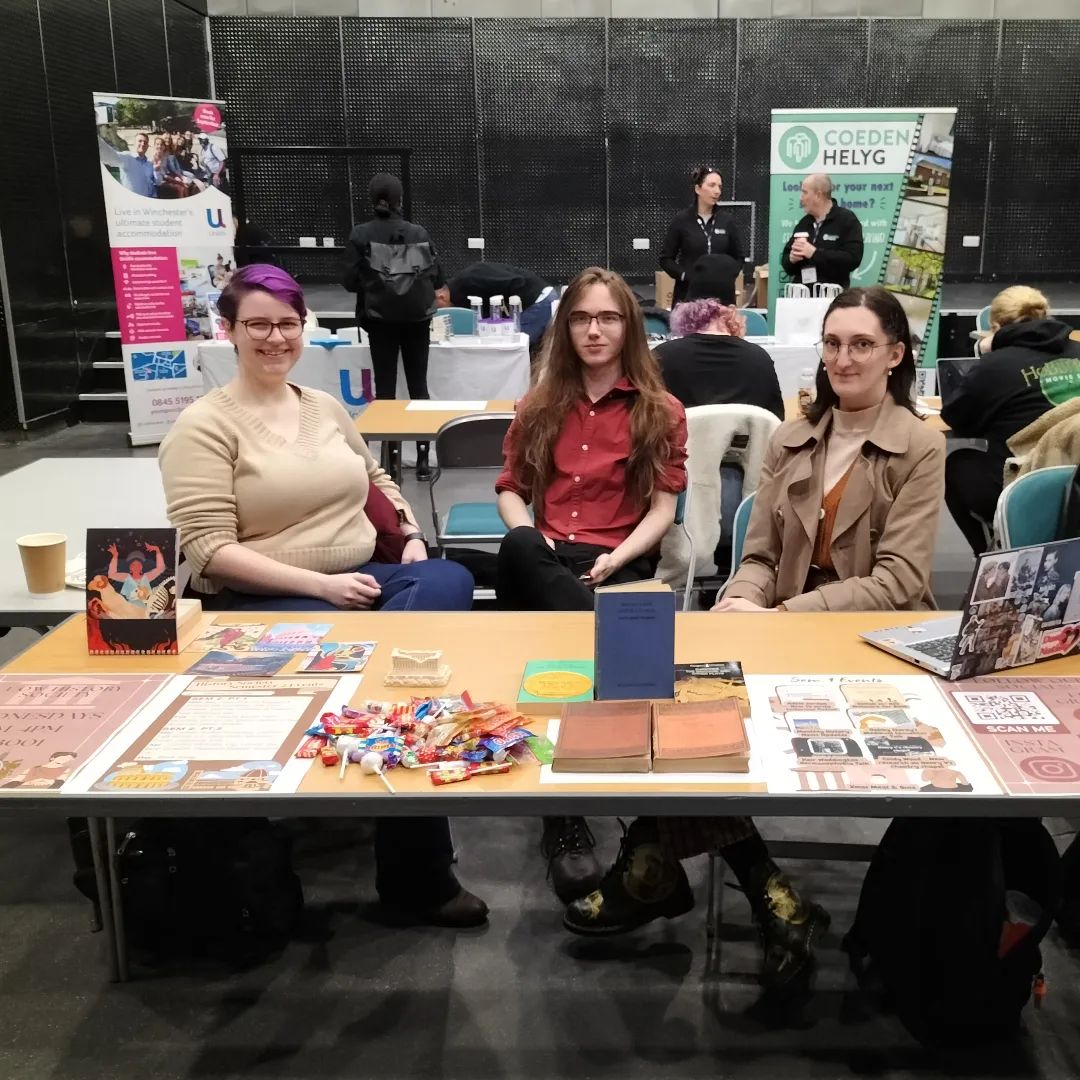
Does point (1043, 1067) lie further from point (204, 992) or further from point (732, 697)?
point (204, 992)

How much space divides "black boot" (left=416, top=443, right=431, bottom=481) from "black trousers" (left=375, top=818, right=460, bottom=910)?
3.89 m

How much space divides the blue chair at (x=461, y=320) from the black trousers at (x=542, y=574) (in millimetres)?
3987

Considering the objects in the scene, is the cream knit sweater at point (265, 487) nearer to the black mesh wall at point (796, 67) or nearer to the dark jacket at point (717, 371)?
the dark jacket at point (717, 371)

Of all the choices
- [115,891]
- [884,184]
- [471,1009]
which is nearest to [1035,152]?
[884,184]

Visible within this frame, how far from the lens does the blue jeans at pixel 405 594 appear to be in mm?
2393

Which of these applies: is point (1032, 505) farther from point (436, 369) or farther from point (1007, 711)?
point (436, 369)

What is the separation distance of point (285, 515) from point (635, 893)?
3.69 feet

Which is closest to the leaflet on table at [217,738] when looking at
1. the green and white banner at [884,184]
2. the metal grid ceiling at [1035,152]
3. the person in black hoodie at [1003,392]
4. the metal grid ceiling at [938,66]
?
the person in black hoodie at [1003,392]

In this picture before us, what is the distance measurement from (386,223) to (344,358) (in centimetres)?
80

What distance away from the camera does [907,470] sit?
228cm

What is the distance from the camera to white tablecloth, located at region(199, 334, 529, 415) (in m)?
6.05

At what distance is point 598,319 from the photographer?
269 cm

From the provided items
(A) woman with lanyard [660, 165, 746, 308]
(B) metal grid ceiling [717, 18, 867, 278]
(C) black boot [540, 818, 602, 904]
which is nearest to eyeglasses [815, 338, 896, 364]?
(C) black boot [540, 818, 602, 904]

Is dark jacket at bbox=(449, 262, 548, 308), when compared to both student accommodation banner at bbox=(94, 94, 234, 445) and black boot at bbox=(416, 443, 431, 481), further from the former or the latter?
student accommodation banner at bbox=(94, 94, 234, 445)
